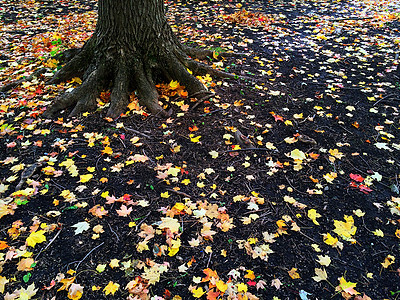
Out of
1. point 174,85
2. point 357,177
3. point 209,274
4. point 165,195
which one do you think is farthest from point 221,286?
point 174,85

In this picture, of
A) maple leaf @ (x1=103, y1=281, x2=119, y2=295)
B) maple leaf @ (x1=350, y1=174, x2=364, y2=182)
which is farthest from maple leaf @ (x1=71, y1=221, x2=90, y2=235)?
maple leaf @ (x1=350, y1=174, x2=364, y2=182)

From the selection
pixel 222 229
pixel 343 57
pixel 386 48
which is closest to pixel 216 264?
pixel 222 229

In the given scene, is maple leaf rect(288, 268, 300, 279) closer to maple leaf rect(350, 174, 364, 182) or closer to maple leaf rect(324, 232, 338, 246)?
maple leaf rect(324, 232, 338, 246)

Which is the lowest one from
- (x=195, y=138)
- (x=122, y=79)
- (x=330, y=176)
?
(x=330, y=176)

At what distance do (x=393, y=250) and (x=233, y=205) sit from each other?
1541mm

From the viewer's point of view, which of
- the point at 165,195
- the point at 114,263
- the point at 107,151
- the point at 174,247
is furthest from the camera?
the point at 107,151

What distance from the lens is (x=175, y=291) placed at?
220 cm

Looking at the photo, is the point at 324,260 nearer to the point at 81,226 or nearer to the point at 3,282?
the point at 81,226

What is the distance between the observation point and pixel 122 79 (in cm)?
423

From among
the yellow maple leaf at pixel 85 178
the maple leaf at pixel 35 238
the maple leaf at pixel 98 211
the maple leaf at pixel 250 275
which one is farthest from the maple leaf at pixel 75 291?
the maple leaf at pixel 250 275

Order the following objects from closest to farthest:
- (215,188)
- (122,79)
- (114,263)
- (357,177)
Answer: (114,263) → (215,188) → (357,177) → (122,79)

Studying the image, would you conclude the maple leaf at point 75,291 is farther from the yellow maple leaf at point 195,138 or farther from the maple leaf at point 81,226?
the yellow maple leaf at point 195,138

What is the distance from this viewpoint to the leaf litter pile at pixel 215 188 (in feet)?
7.52

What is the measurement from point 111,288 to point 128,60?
3.32 metres
